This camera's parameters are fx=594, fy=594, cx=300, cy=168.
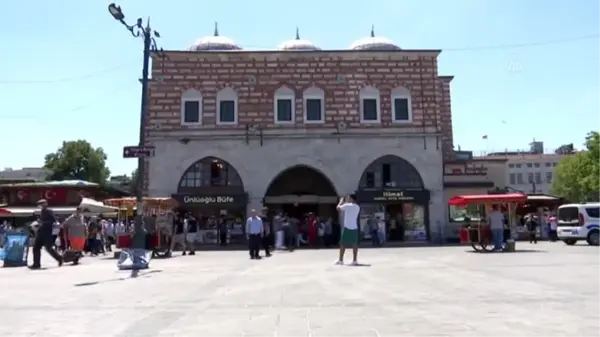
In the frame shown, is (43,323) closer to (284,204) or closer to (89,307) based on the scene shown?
(89,307)

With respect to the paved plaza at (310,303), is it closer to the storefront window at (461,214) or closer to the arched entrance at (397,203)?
the storefront window at (461,214)

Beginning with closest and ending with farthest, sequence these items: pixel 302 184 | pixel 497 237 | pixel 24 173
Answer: pixel 497 237, pixel 302 184, pixel 24 173

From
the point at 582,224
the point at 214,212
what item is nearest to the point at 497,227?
the point at 582,224

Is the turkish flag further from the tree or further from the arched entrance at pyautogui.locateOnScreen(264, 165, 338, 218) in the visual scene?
the arched entrance at pyautogui.locateOnScreen(264, 165, 338, 218)

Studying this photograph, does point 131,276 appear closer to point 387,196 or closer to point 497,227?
point 497,227

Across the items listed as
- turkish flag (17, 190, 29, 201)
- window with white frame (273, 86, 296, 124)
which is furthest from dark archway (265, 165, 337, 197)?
turkish flag (17, 190, 29, 201)

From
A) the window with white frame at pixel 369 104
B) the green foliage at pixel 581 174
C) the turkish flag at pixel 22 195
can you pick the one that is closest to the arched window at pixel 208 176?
the window with white frame at pixel 369 104

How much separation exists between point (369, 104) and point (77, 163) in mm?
45631

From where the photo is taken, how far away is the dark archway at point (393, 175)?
1294 inches

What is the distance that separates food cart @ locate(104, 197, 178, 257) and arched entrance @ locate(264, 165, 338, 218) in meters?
10.5

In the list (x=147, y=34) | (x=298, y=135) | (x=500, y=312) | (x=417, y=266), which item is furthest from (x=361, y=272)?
(x=298, y=135)

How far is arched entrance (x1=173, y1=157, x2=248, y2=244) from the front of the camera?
32094 millimetres

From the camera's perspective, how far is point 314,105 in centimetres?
3300

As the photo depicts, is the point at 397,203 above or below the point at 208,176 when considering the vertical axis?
below
